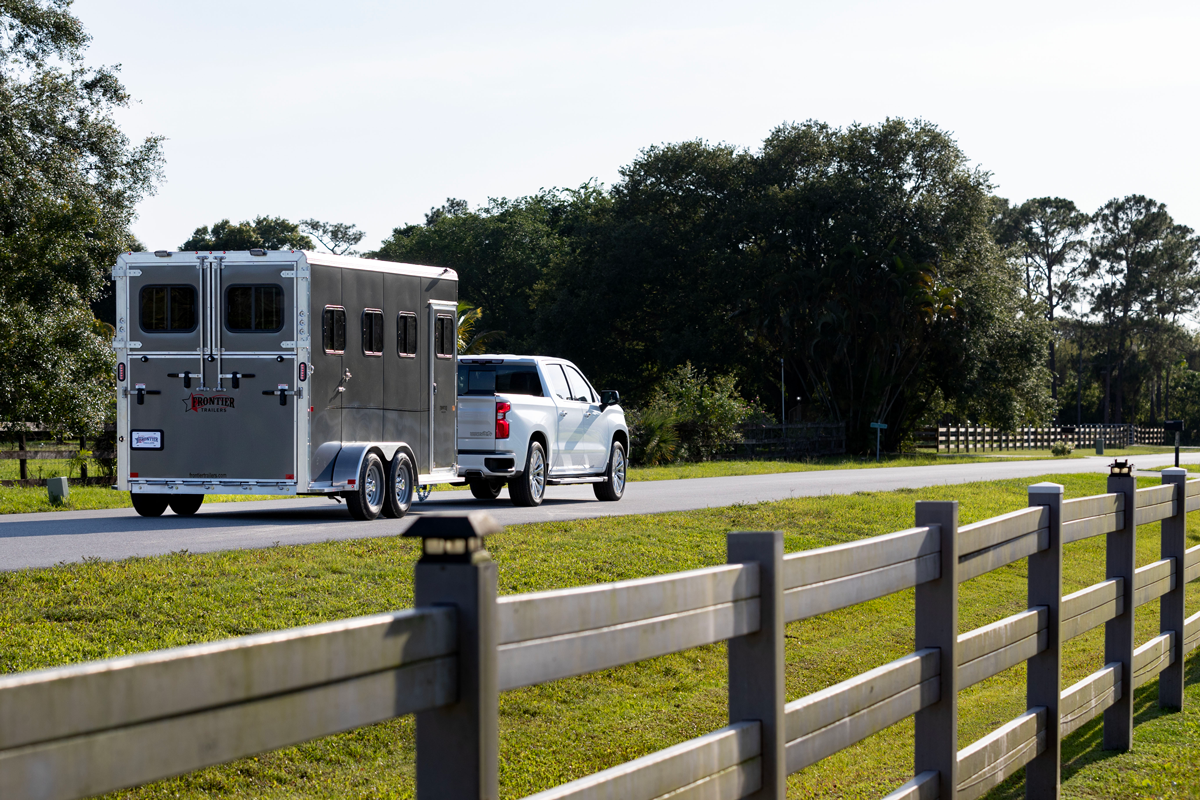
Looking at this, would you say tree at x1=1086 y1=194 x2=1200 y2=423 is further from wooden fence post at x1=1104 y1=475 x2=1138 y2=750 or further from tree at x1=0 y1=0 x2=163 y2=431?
wooden fence post at x1=1104 y1=475 x2=1138 y2=750

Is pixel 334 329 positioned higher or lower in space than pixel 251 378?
higher

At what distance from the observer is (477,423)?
17938 mm

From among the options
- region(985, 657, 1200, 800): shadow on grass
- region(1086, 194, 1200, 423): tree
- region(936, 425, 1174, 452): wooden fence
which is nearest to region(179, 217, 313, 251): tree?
region(936, 425, 1174, 452): wooden fence

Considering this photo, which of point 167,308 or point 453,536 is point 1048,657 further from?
point 167,308

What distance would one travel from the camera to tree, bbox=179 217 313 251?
286 feet

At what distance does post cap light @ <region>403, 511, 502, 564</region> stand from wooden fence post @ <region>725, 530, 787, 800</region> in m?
1.30

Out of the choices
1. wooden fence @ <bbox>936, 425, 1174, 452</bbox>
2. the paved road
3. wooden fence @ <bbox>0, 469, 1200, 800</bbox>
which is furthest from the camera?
wooden fence @ <bbox>936, 425, 1174, 452</bbox>

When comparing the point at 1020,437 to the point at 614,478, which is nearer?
the point at 614,478

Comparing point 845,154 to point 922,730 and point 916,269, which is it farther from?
point 922,730

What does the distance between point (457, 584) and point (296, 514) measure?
565 inches

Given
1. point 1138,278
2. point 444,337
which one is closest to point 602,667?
point 444,337

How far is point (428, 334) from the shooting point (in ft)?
54.9

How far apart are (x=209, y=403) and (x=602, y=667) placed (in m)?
12.9

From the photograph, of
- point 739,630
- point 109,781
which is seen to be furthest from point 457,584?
point 739,630
